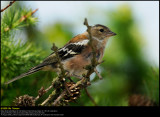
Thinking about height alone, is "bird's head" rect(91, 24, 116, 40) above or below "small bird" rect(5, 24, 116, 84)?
above

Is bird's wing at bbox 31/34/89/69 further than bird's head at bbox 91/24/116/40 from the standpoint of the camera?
No

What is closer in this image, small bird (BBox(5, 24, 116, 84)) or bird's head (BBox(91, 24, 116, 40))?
small bird (BBox(5, 24, 116, 84))

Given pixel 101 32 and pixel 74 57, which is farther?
pixel 101 32

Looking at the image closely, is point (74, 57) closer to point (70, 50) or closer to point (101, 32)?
point (70, 50)

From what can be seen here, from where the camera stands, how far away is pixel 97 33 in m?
3.32

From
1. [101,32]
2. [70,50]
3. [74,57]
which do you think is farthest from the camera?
[101,32]

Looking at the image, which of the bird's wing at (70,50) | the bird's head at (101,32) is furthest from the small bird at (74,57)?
the bird's head at (101,32)

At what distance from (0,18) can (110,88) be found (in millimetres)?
1546

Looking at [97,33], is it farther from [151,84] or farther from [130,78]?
[151,84]

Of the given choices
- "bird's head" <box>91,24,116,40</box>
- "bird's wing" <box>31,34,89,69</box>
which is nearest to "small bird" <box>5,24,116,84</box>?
"bird's wing" <box>31,34,89,69</box>

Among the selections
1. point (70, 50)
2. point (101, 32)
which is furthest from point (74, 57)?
point (101, 32)

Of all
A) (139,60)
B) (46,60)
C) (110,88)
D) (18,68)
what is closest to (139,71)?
(139,60)

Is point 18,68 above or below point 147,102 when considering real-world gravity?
above

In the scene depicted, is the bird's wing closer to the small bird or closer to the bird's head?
the small bird
